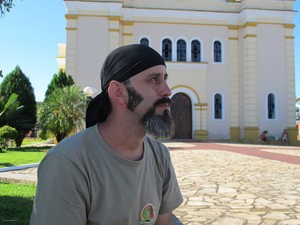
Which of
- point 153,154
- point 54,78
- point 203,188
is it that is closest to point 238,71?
point 54,78

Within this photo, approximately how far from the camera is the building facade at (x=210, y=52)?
21.1 metres

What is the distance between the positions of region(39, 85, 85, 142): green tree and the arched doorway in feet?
27.8

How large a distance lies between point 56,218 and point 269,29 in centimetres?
2306

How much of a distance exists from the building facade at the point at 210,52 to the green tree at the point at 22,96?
3.79 metres

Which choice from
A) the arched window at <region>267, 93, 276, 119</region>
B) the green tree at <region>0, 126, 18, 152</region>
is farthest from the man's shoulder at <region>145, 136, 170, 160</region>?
the arched window at <region>267, 93, 276, 119</region>

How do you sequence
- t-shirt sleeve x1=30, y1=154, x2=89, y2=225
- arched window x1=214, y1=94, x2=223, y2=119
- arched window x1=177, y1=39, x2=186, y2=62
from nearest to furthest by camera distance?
t-shirt sleeve x1=30, y1=154, x2=89, y2=225, arched window x1=214, y1=94, x2=223, y2=119, arched window x1=177, y1=39, x2=186, y2=62

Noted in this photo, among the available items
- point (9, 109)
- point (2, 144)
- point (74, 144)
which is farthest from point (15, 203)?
point (9, 109)

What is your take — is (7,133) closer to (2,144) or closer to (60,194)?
(2,144)

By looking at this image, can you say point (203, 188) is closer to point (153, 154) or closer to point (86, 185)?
→ point (153, 154)

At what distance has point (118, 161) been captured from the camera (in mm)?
1485

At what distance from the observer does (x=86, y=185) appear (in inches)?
53.9

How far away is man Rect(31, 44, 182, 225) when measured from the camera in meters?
1.32

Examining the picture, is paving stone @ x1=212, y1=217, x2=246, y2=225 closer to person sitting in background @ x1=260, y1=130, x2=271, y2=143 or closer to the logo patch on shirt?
the logo patch on shirt

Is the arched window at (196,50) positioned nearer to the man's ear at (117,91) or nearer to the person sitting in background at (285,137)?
the person sitting in background at (285,137)
